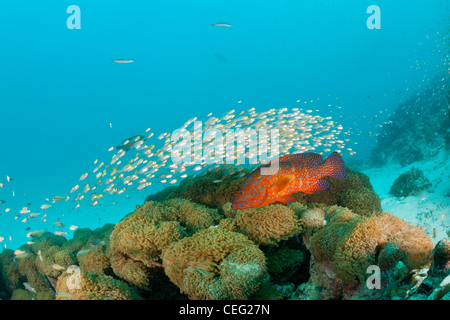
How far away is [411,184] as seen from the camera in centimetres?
1247

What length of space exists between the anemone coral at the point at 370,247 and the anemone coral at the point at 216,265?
85cm

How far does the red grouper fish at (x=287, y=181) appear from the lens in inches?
121

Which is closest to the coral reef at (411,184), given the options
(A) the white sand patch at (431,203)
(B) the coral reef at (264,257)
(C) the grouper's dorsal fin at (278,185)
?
(A) the white sand patch at (431,203)

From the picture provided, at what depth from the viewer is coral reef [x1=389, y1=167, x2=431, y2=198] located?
1216 centimetres

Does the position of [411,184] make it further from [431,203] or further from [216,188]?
[216,188]

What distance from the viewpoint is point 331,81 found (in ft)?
376

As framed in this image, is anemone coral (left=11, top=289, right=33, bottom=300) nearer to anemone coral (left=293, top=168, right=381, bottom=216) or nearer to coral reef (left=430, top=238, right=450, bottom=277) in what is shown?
anemone coral (left=293, top=168, right=381, bottom=216)

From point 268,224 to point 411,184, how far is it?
12754 millimetres

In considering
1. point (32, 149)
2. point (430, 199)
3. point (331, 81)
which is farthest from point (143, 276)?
point (331, 81)

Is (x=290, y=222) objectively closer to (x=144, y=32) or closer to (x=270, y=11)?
(x=144, y=32)

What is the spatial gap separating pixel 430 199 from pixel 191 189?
11653mm

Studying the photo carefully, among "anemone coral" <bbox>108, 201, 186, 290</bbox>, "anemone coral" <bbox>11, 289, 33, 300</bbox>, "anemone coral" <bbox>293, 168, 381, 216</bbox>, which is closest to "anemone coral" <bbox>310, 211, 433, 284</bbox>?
"anemone coral" <bbox>293, 168, 381, 216</bbox>

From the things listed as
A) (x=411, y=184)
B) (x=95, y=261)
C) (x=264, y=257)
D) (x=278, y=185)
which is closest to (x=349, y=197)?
(x=278, y=185)

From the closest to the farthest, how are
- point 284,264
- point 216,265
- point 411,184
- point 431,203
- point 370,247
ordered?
point 370,247 < point 216,265 < point 284,264 < point 431,203 < point 411,184
